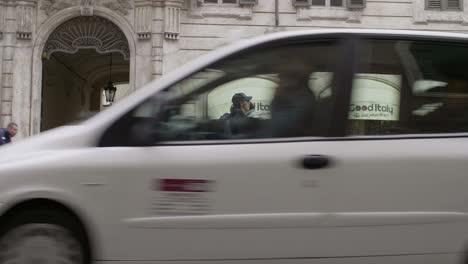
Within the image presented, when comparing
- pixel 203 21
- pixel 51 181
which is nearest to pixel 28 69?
pixel 203 21

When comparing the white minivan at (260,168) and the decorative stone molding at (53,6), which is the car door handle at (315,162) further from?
the decorative stone molding at (53,6)

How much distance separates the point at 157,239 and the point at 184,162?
0.53 m

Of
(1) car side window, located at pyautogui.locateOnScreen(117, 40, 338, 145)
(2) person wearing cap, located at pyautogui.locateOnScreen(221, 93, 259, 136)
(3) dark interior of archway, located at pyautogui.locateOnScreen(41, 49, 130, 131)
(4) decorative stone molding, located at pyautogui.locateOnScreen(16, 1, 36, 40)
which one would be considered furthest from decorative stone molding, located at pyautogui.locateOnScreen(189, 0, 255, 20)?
(2) person wearing cap, located at pyautogui.locateOnScreen(221, 93, 259, 136)

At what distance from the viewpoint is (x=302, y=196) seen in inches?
149

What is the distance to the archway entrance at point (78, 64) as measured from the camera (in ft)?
52.1

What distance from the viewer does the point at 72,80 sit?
2167 centimetres

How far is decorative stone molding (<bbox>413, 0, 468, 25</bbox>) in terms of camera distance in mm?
15812

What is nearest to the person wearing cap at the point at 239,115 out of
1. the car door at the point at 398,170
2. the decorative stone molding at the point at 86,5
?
the car door at the point at 398,170

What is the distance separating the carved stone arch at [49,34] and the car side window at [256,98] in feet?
38.4

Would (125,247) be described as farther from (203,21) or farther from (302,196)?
(203,21)

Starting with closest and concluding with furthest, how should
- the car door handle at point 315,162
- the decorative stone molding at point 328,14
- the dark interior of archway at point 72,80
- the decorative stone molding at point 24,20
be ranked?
the car door handle at point 315,162 < the decorative stone molding at point 24,20 < the decorative stone molding at point 328,14 < the dark interior of archway at point 72,80

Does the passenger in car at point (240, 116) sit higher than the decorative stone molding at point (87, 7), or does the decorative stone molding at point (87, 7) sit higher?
the decorative stone molding at point (87, 7)

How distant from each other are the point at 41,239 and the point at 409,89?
270 cm

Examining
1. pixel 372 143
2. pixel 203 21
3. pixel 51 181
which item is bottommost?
pixel 51 181
